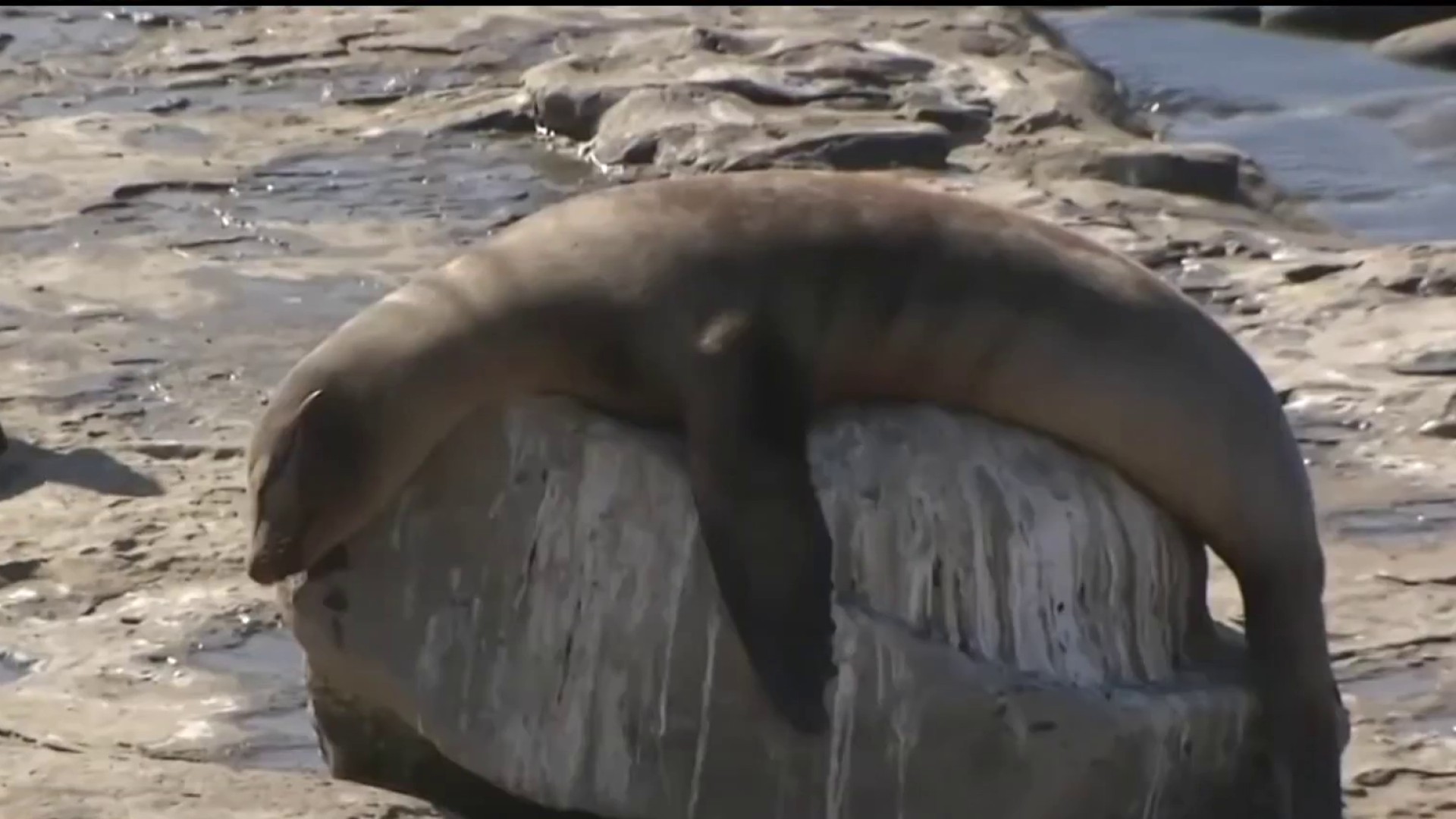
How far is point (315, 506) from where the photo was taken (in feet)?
15.0

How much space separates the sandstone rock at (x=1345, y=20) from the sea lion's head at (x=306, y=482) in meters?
11.2

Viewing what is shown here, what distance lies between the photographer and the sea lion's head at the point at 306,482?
4.53m

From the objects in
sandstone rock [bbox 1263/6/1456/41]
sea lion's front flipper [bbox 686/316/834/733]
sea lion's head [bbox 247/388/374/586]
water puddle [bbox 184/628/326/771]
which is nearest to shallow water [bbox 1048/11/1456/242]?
sandstone rock [bbox 1263/6/1456/41]

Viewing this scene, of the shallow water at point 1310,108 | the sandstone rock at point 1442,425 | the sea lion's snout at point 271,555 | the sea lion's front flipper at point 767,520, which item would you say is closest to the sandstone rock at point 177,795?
the sea lion's snout at point 271,555

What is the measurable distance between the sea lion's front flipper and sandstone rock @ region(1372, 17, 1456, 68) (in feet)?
32.8

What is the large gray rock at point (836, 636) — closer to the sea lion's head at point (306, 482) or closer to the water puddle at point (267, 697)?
the sea lion's head at point (306, 482)

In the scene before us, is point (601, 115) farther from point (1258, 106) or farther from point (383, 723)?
point (383, 723)

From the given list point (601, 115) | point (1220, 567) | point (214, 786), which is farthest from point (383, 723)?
point (601, 115)

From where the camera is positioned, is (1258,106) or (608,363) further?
(1258,106)

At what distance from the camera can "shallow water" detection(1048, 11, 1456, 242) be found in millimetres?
10797

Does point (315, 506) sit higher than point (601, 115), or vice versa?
point (315, 506)

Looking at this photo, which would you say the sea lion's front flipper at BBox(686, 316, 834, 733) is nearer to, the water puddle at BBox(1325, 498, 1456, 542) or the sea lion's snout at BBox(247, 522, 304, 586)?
the sea lion's snout at BBox(247, 522, 304, 586)

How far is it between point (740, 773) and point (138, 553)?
2.03 meters

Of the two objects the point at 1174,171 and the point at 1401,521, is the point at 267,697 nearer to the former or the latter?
the point at 1401,521
